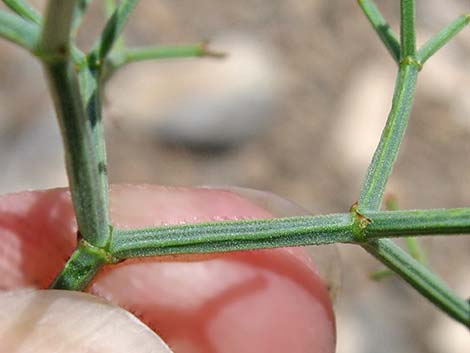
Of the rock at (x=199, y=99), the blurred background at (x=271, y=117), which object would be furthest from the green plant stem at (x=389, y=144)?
the rock at (x=199, y=99)

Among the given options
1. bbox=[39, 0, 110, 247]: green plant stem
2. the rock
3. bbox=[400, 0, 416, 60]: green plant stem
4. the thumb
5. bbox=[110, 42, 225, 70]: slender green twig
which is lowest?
the thumb

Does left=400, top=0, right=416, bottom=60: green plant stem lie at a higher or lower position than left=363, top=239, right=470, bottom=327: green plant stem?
higher

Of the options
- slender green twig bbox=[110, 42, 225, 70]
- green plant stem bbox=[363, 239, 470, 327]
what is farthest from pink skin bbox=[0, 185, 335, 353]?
slender green twig bbox=[110, 42, 225, 70]

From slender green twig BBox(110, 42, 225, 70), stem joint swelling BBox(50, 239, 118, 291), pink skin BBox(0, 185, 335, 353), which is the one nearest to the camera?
stem joint swelling BBox(50, 239, 118, 291)

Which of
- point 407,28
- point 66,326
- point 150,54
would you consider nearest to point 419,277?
point 407,28

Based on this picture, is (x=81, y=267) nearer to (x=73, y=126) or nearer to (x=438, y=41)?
(x=73, y=126)

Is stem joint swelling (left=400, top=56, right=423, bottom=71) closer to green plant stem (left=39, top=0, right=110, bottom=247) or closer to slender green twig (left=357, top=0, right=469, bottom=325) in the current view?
slender green twig (left=357, top=0, right=469, bottom=325)

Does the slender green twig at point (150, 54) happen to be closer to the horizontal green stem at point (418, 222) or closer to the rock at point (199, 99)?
the horizontal green stem at point (418, 222)
